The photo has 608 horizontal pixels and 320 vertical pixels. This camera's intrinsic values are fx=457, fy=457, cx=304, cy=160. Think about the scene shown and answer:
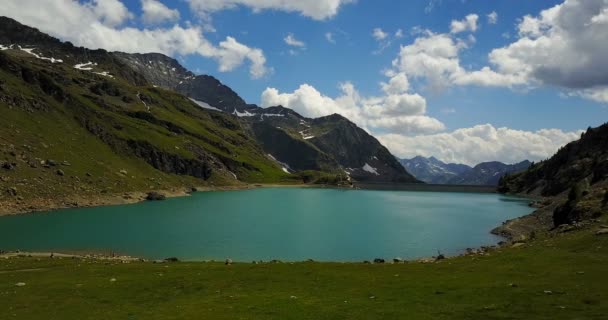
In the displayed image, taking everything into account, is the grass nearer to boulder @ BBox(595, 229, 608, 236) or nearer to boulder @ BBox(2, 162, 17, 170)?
boulder @ BBox(595, 229, 608, 236)

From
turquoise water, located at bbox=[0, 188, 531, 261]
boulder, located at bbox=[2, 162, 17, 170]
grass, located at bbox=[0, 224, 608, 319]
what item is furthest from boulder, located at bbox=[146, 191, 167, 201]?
grass, located at bbox=[0, 224, 608, 319]

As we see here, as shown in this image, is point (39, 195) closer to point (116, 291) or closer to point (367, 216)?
point (367, 216)

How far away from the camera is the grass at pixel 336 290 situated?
2480 cm

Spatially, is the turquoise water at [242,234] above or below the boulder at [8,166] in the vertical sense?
below

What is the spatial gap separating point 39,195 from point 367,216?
97119 millimetres

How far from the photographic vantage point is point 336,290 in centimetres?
3278

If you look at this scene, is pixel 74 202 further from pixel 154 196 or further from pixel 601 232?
pixel 601 232

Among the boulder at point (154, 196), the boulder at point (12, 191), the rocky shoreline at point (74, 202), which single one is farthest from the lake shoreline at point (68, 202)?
the boulder at point (12, 191)

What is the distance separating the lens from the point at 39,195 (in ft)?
439

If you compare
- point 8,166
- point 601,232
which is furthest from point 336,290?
point 8,166

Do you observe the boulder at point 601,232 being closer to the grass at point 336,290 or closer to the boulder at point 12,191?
the grass at point 336,290

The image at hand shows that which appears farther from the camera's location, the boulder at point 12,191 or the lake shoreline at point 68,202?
the boulder at point 12,191

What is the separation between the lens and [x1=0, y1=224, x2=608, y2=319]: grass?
81.4 feet

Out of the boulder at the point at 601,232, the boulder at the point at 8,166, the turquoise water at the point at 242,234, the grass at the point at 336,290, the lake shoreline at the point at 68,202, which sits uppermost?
the boulder at the point at 8,166
